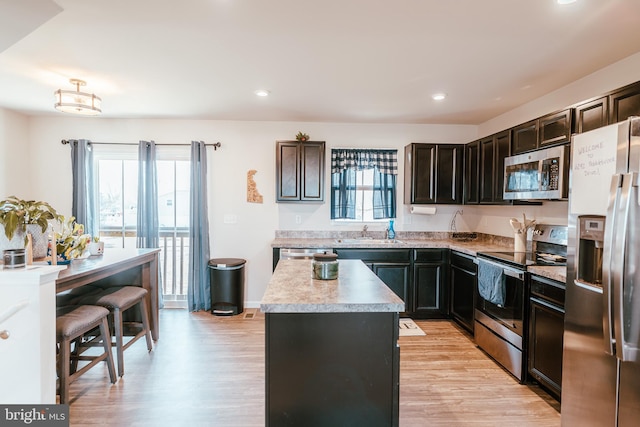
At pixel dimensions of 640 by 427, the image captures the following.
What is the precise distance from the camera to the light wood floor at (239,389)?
2.12m

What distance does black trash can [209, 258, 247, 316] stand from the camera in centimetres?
398

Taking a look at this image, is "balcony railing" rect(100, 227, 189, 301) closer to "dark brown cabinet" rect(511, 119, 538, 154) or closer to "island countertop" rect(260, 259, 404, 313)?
"island countertop" rect(260, 259, 404, 313)

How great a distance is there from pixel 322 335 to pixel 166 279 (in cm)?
358

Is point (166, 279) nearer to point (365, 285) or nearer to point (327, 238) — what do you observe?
point (327, 238)

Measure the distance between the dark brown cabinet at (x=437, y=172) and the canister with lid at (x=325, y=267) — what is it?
2503 millimetres

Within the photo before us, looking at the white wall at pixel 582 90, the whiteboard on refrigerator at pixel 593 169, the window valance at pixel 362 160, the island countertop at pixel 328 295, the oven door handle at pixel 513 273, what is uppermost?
the white wall at pixel 582 90

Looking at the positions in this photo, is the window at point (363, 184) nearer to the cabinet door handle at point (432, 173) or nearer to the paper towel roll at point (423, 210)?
the paper towel roll at point (423, 210)

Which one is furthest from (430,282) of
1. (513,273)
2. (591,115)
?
(591,115)

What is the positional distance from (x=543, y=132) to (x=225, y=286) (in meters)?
3.74

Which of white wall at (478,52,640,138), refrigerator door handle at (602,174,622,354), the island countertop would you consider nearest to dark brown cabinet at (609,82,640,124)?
white wall at (478,52,640,138)

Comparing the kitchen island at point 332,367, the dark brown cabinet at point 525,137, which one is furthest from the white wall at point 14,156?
the dark brown cabinet at point 525,137

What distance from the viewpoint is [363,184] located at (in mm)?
4500

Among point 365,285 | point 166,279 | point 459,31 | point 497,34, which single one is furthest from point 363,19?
point 166,279

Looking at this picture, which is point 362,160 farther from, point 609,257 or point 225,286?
point 609,257
